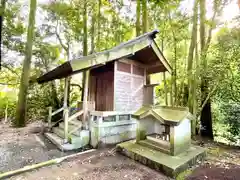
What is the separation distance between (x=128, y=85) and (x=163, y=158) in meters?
3.31

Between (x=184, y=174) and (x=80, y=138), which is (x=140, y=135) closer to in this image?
(x=184, y=174)

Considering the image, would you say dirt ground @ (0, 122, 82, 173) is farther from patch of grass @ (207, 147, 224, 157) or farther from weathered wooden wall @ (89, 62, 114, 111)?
patch of grass @ (207, 147, 224, 157)

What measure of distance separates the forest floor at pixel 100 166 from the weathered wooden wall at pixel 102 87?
2.31m

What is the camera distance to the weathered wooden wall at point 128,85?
5930 mm

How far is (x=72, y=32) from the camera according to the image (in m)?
10.7

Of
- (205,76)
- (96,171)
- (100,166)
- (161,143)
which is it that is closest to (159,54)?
(205,76)

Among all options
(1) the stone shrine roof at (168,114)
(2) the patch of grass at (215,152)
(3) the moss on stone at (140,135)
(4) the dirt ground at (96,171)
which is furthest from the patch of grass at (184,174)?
(2) the patch of grass at (215,152)

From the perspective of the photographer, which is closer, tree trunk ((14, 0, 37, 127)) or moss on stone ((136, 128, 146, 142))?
moss on stone ((136, 128, 146, 142))

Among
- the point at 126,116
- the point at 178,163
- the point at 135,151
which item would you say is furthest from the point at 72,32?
the point at 178,163

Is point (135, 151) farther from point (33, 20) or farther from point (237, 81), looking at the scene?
point (33, 20)

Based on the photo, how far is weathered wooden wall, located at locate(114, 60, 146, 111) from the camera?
233 inches

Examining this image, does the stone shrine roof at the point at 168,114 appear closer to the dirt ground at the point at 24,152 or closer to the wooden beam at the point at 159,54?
the wooden beam at the point at 159,54

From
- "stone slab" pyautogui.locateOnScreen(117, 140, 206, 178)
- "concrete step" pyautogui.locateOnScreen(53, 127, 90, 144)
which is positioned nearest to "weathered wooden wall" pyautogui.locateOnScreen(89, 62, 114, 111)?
"concrete step" pyautogui.locateOnScreen(53, 127, 90, 144)

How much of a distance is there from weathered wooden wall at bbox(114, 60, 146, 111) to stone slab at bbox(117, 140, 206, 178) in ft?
6.01
